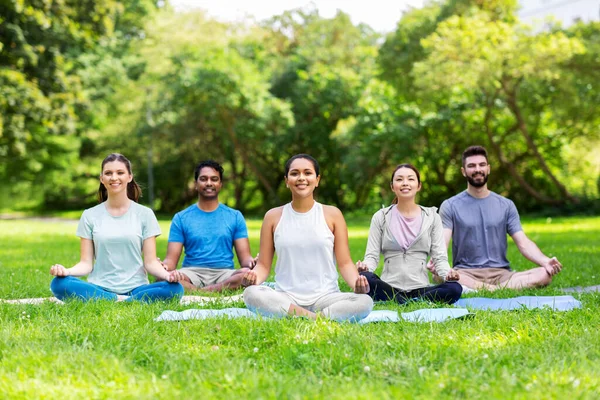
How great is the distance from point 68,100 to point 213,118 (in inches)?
340

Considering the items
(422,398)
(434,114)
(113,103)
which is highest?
(113,103)

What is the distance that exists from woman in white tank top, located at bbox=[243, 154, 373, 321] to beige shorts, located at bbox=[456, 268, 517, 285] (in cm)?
243

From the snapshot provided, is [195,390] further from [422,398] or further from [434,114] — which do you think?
[434,114]

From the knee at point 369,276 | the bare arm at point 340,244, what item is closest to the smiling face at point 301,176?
the bare arm at point 340,244

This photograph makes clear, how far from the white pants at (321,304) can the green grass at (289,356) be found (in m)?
0.26

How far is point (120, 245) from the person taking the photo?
6.33 metres

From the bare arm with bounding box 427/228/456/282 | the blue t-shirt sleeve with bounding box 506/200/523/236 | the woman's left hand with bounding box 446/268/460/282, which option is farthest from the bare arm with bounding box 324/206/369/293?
the blue t-shirt sleeve with bounding box 506/200/523/236

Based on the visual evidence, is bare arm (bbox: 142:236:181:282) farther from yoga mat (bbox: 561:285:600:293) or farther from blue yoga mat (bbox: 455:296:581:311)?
yoga mat (bbox: 561:285:600:293)

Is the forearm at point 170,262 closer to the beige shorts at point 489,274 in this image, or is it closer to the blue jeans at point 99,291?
the blue jeans at point 99,291

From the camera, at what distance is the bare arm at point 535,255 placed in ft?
21.5

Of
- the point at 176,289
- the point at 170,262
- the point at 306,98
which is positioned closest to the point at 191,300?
the point at 176,289

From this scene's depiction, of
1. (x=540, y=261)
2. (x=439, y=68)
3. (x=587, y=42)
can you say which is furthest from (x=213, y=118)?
(x=540, y=261)

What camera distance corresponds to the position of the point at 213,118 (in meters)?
27.9

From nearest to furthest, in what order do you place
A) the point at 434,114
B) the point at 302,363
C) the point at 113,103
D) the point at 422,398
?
the point at 422,398
the point at 302,363
the point at 434,114
the point at 113,103
